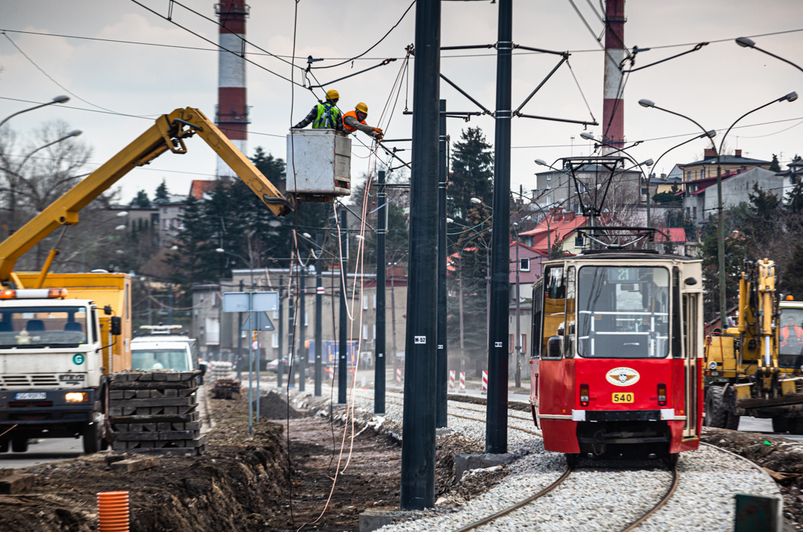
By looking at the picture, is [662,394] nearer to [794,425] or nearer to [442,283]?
[442,283]

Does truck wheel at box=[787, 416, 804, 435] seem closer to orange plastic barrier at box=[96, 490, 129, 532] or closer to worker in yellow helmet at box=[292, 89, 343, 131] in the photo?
worker in yellow helmet at box=[292, 89, 343, 131]

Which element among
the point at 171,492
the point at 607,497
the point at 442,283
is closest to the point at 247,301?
the point at 442,283

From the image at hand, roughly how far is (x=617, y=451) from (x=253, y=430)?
12.0 meters

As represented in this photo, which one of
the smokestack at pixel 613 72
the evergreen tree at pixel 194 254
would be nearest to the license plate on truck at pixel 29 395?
the smokestack at pixel 613 72

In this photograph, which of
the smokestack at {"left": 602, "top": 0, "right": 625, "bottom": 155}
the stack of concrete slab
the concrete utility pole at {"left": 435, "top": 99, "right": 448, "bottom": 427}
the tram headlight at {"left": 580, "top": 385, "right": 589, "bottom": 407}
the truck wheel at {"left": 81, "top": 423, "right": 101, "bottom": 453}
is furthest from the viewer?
the smokestack at {"left": 602, "top": 0, "right": 625, "bottom": 155}

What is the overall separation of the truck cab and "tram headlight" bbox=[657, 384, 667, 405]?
10126mm

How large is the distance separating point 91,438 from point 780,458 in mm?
11965

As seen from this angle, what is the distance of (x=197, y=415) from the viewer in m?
22.7

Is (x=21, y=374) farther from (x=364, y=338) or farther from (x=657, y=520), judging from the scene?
(x=364, y=338)

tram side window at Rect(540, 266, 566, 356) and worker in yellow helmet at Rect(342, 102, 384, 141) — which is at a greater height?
worker in yellow helmet at Rect(342, 102, 384, 141)

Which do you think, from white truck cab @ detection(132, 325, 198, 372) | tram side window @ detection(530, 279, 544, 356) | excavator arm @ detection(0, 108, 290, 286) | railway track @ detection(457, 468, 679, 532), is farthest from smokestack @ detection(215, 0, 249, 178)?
railway track @ detection(457, 468, 679, 532)

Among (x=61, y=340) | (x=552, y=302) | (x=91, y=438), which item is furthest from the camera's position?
(x=91, y=438)

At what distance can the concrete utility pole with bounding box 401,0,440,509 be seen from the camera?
14.8m

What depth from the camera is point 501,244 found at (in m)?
21.2
